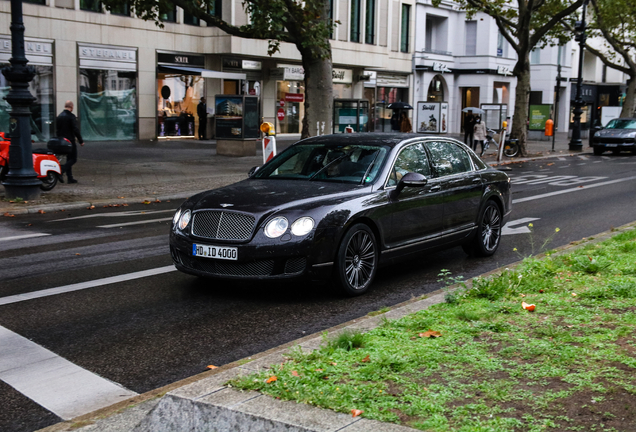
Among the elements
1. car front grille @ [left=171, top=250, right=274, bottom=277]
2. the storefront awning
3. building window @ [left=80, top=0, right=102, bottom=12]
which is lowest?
car front grille @ [left=171, top=250, right=274, bottom=277]

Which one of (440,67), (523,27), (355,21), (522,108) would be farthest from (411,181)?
(440,67)

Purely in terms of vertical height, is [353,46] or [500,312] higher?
[353,46]

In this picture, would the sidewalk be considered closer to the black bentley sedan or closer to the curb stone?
the black bentley sedan

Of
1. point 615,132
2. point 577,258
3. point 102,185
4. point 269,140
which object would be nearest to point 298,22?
point 269,140

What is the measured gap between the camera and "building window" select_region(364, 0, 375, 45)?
42.8 metres

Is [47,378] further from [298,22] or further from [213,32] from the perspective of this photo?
[213,32]

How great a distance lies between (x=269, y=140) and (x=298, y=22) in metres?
4.55

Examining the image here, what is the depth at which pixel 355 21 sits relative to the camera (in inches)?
1646

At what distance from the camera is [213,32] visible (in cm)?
3356

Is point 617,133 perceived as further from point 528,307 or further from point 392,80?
point 528,307

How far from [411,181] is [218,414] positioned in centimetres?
420

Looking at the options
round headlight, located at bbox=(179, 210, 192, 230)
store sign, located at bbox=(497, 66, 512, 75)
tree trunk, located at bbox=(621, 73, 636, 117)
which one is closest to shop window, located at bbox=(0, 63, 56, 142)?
round headlight, located at bbox=(179, 210, 192, 230)

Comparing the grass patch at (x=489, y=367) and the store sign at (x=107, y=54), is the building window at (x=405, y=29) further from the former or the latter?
the grass patch at (x=489, y=367)

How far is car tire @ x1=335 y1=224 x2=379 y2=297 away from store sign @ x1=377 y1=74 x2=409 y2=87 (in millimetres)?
39236
